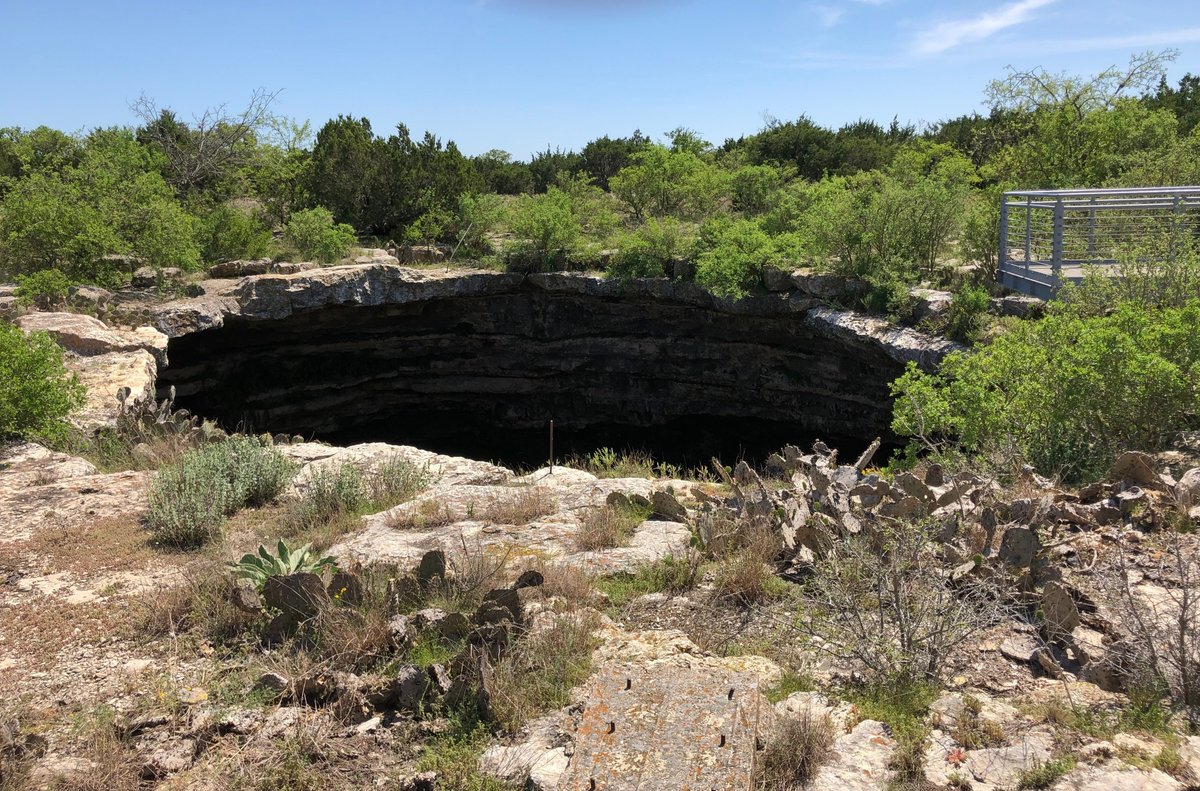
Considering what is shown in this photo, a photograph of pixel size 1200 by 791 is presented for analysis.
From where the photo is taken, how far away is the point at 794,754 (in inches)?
123

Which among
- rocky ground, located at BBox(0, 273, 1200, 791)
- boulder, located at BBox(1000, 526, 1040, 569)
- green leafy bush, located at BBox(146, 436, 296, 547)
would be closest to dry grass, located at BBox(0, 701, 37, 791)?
rocky ground, located at BBox(0, 273, 1200, 791)

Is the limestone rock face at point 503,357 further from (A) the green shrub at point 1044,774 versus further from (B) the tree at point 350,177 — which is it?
(A) the green shrub at point 1044,774

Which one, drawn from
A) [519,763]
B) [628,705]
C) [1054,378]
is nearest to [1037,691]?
[628,705]

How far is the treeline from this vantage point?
44.8 feet

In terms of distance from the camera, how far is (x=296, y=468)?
714 cm

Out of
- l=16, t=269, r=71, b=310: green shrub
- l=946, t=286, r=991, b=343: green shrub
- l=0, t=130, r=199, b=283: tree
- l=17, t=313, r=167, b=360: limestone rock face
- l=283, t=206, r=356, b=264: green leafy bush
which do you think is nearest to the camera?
l=17, t=313, r=167, b=360: limestone rock face

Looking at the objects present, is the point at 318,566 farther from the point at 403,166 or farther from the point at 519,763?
the point at 403,166

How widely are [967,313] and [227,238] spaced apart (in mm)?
13353

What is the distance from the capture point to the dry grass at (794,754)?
3.05m

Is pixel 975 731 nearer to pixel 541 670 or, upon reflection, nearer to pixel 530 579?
pixel 541 670

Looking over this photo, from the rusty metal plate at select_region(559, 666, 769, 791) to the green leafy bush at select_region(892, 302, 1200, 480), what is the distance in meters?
4.29

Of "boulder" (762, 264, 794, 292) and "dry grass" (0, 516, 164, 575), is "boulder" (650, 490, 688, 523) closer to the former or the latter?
"dry grass" (0, 516, 164, 575)

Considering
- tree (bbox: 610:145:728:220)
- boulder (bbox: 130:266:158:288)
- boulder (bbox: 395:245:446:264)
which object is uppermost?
tree (bbox: 610:145:728:220)

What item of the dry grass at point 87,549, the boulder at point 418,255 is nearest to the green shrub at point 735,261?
the boulder at point 418,255
